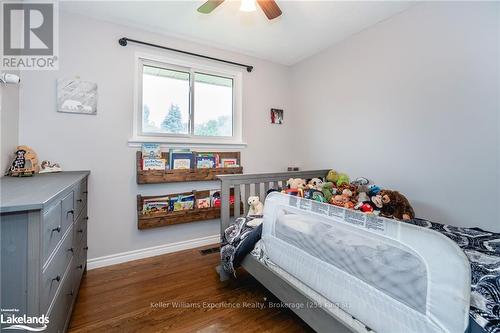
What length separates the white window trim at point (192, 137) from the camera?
2.31 meters

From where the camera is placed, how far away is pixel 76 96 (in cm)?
204

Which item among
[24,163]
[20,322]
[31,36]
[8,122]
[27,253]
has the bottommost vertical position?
[20,322]

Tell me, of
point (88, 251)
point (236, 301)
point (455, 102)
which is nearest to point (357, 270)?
point (236, 301)

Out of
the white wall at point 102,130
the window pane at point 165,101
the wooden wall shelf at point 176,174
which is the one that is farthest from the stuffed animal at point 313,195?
the window pane at point 165,101

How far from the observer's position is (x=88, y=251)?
2119 mm

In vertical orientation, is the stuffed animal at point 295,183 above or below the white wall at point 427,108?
below

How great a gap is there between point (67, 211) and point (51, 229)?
0.32m

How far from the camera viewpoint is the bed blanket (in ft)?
5.29

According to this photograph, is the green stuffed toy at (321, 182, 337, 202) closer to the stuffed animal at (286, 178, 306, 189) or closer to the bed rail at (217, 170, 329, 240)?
the stuffed animal at (286, 178, 306, 189)

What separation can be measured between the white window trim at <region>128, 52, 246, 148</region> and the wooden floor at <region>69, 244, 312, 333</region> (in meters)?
1.26

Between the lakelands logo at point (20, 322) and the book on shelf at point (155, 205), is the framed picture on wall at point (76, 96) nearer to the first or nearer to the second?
the book on shelf at point (155, 205)

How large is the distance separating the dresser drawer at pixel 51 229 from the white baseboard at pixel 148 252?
1262 millimetres

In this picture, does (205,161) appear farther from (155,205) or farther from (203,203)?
(155,205)

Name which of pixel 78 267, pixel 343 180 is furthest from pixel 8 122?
pixel 343 180
